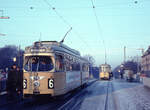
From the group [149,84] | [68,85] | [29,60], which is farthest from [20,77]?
[149,84]

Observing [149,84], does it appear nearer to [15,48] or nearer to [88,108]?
[88,108]

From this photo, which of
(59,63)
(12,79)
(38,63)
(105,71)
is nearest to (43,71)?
(38,63)

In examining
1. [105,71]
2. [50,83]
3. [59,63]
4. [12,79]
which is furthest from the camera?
[105,71]

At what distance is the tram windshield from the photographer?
12.9m

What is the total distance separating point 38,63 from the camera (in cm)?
1305

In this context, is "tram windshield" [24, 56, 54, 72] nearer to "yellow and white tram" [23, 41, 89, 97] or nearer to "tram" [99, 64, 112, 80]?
"yellow and white tram" [23, 41, 89, 97]

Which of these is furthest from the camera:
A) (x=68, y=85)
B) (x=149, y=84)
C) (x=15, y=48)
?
(x=15, y=48)

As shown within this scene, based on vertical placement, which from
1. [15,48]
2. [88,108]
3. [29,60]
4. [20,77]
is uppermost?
[15,48]

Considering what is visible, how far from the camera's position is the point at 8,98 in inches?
529

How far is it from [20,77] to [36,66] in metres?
1.17

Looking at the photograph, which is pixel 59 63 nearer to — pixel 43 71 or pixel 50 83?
pixel 43 71

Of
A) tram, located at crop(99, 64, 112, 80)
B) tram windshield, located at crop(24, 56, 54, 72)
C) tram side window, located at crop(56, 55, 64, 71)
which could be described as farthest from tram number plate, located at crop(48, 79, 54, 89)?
tram, located at crop(99, 64, 112, 80)

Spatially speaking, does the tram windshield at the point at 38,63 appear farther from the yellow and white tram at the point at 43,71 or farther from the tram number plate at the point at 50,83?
the tram number plate at the point at 50,83

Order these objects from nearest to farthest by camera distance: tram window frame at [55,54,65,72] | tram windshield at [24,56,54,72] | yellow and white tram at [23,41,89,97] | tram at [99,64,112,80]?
yellow and white tram at [23,41,89,97] < tram windshield at [24,56,54,72] < tram window frame at [55,54,65,72] < tram at [99,64,112,80]
